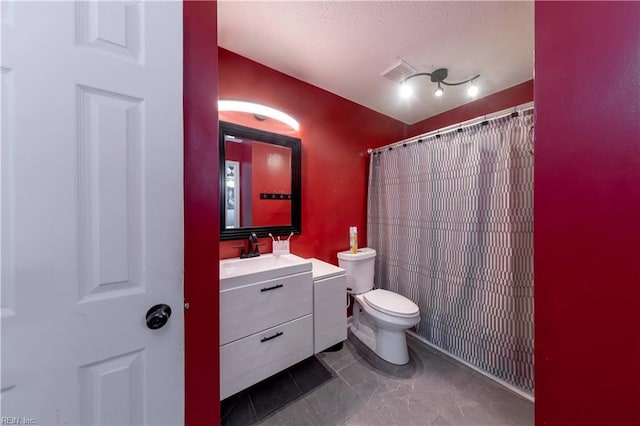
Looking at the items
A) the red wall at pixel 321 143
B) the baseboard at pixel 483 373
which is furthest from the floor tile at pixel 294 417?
the red wall at pixel 321 143

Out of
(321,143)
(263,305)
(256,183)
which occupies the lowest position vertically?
(263,305)

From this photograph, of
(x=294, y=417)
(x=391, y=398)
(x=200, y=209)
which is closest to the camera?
(x=200, y=209)

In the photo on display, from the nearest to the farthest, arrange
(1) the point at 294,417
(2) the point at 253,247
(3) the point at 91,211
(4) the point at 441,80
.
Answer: (3) the point at 91,211 → (1) the point at 294,417 → (2) the point at 253,247 → (4) the point at 441,80

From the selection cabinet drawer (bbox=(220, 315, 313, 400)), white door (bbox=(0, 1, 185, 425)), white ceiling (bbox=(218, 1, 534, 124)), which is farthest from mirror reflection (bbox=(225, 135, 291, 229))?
white door (bbox=(0, 1, 185, 425))

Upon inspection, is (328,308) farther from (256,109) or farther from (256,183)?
(256,109)

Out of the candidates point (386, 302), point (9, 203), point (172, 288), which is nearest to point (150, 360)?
point (172, 288)

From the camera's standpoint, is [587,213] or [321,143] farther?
[321,143]

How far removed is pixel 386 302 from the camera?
172 centimetres

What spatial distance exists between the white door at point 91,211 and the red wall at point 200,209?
0.44 feet

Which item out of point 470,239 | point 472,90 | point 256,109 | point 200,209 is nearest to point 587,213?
point 470,239

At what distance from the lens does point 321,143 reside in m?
2.04

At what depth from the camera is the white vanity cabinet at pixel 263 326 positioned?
1.13 metres

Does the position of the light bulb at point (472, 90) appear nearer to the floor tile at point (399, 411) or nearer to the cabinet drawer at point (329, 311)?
the cabinet drawer at point (329, 311)

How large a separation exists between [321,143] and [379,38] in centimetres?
88
